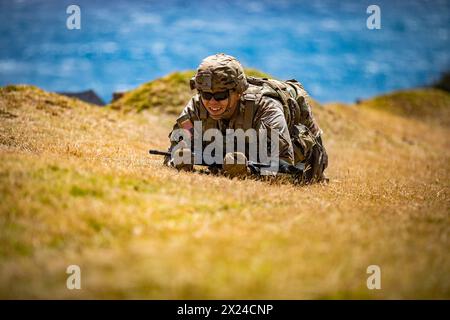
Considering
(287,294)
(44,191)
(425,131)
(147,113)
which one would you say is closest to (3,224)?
(44,191)

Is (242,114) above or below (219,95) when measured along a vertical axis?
below

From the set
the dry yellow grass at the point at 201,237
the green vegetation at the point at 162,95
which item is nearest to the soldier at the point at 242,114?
the dry yellow grass at the point at 201,237

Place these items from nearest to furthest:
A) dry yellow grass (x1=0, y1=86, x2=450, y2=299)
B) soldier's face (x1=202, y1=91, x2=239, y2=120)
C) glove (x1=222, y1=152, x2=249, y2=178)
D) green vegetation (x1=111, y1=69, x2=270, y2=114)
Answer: dry yellow grass (x1=0, y1=86, x2=450, y2=299), glove (x1=222, y1=152, x2=249, y2=178), soldier's face (x1=202, y1=91, x2=239, y2=120), green vegetation (x1=111, y1=69, x2=270, y2=114)

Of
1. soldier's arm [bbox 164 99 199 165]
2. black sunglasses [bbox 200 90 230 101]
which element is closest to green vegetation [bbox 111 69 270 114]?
soldier's arm [bbox 164 99 199 165]

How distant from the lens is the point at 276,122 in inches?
377

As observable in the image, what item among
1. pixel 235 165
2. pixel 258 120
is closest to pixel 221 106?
pixel 258 120

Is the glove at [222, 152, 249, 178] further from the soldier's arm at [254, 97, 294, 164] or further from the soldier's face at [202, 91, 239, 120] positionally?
the soldier's face at [202, 91, 239, 120]

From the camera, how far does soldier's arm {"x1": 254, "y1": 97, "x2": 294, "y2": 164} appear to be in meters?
9.45

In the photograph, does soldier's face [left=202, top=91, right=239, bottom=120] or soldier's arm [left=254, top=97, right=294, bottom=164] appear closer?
soldier's arm [left=254, top=97, right=294, bottom=164]

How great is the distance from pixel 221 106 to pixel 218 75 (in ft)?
2.23

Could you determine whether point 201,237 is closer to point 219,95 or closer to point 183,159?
point 183,159

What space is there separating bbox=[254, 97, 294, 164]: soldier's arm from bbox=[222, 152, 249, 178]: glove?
97 cm

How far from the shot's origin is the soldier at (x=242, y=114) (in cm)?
934

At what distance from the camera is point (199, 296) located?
421 centimetres
